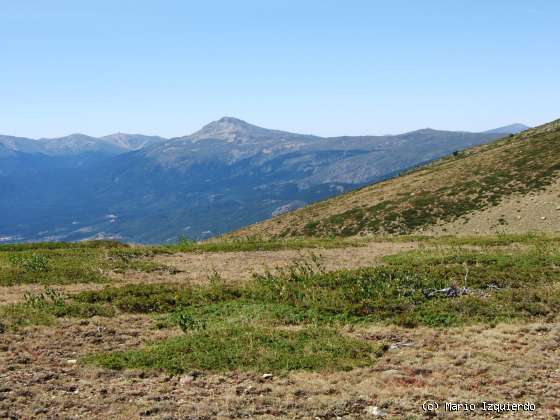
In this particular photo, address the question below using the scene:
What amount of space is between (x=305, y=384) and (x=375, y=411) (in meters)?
2.18

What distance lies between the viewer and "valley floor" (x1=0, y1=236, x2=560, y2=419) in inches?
462

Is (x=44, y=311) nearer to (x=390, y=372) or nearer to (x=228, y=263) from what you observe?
(x=390, y=372)

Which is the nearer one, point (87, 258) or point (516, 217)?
point (87, 258)

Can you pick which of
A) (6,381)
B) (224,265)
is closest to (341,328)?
(6,381)

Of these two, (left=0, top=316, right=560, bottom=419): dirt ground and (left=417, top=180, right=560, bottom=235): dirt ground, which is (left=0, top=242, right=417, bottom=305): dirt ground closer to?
(left=0, top=316, right=560, bottom=419): dirt ground

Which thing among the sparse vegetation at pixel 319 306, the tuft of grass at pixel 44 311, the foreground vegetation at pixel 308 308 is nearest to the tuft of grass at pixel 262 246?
the foreground vegetation at pixel 308 308

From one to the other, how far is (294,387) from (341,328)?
18.3ft

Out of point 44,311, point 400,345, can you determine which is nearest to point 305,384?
point 400,345

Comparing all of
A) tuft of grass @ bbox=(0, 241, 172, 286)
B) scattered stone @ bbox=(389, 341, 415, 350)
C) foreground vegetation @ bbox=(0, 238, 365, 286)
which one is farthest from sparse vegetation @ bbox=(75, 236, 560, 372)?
foreground vegetation @ bbox=(0, 238, 365, 286)

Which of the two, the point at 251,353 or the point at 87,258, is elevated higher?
→ the point at 87,258

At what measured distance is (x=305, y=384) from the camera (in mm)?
12852

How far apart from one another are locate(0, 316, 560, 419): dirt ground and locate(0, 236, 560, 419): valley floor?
4 cm

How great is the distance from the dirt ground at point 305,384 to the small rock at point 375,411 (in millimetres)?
23

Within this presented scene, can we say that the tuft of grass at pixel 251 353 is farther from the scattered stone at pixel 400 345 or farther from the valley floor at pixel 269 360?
the scattered stone at pixel 400 345
